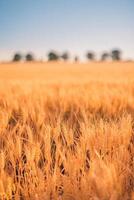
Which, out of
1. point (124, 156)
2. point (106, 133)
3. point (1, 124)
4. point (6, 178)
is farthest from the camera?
point (1, 124)

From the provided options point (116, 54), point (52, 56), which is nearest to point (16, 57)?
point (52, 56)

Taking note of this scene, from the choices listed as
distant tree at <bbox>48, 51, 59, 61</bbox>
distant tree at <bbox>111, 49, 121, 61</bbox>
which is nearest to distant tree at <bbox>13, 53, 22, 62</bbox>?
distant tree at <bbox>48, 51, 59, 61</bbox>

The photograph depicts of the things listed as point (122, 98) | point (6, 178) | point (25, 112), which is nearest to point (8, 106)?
point (25, 112)

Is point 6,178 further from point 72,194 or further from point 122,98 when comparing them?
point 122,98

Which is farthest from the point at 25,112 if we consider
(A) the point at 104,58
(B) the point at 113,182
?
(A) the point at 104,58

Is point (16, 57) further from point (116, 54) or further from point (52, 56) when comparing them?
point (116, 54)

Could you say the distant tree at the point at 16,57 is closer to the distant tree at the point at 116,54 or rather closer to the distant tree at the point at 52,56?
the distant tree at the point at 52,56

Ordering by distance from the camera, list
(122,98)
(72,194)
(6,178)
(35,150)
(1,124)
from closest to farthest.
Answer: (72,194), (6,178), (35,150), (1,124), (122,98)

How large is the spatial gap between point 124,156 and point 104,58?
173 feet

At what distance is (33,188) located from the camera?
1.17 m

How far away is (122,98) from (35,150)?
6.65 feet

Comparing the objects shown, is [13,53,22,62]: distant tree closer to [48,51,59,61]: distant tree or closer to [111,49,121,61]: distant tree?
[48,51,59,61]: distant tree

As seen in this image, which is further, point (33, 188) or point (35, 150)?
point (35, 150)

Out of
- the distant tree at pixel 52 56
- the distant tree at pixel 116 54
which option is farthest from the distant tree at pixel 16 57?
the distant tree at pixel 116 54
